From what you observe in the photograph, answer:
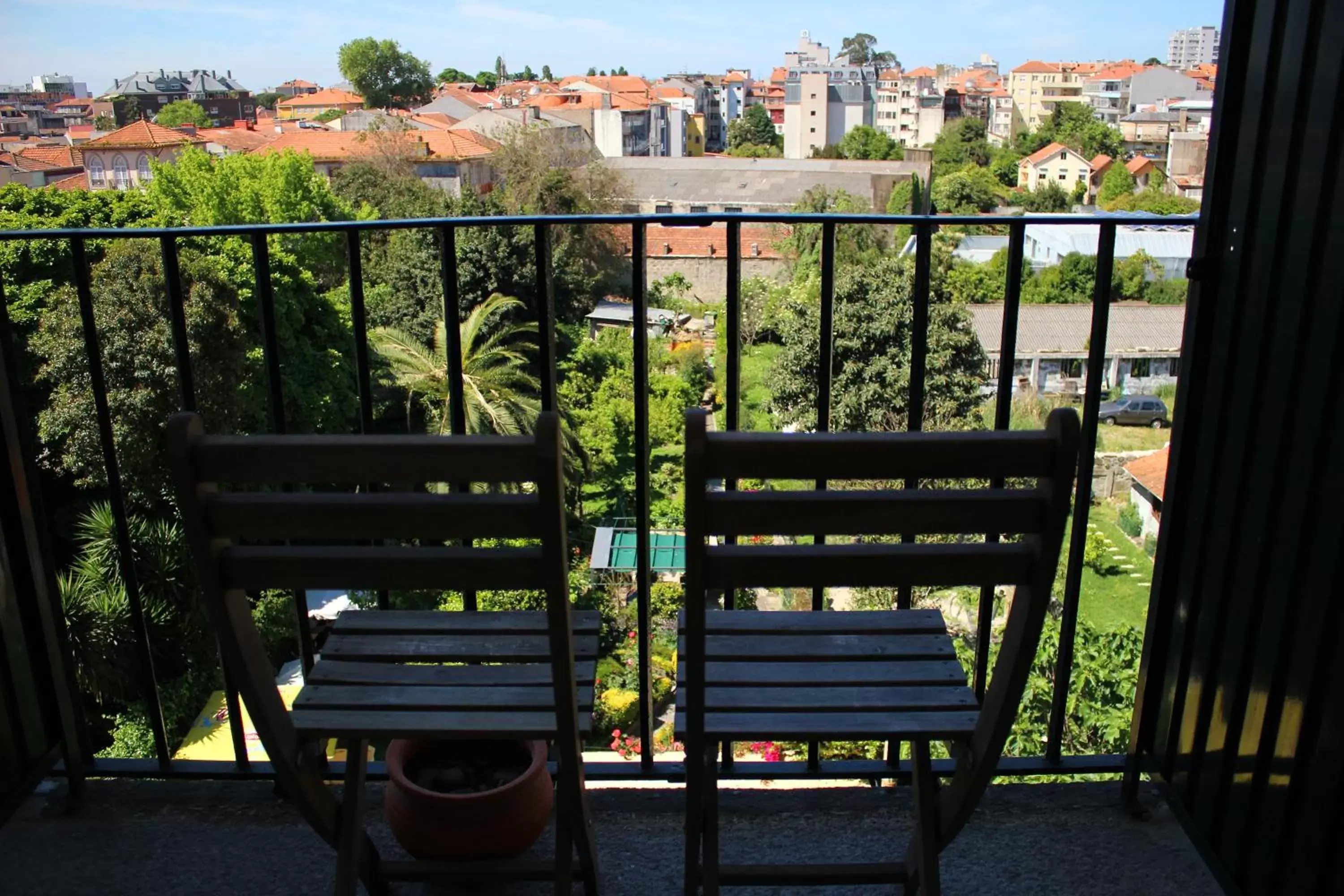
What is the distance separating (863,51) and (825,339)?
118 m

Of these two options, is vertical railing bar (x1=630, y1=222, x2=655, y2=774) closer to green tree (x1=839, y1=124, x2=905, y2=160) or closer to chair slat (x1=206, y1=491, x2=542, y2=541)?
chair slat (x1=206, y1=491, x2=542, y2=541)

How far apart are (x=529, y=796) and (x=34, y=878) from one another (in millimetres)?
831

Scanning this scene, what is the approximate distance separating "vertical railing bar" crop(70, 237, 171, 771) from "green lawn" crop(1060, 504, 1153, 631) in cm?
1695

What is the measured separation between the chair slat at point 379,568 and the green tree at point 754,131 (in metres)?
83.2

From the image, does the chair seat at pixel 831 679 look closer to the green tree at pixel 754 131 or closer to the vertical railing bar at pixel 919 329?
the vertical railing bar at pixel 919 329

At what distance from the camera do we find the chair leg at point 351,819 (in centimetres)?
152

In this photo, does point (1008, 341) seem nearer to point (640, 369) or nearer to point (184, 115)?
point (640, 369)

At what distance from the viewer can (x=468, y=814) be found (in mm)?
1683

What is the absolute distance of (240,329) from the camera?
1719cm

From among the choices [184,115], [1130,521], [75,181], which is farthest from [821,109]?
[1130,521]

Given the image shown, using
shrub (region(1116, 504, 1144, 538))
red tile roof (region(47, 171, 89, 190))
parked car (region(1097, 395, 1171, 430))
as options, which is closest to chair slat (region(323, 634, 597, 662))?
shrub (region(1116, 504, 1144, 538))

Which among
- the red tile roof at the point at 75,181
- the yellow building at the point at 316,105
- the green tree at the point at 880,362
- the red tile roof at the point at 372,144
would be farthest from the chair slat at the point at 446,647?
the yellow building at the point at 316,105

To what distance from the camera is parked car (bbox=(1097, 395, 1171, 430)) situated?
28531mm

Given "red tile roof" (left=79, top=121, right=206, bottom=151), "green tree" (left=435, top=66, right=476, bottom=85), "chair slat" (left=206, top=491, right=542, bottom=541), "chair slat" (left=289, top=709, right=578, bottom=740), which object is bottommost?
"chair slat" (left=289, top=709, right=578, bottom=740)
